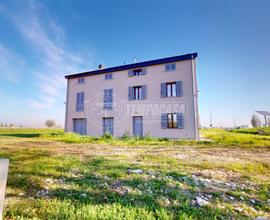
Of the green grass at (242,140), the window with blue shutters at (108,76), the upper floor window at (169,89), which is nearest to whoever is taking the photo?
the green grass at (242,140)

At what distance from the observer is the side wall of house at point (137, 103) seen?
39.7 ft

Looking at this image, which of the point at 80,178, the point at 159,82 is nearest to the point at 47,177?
the point at 80,178

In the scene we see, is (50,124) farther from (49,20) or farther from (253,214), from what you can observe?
(253,214)

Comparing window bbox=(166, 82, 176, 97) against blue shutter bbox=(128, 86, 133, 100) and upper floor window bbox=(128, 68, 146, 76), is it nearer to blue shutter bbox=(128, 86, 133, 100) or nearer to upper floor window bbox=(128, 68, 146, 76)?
upper floor window bbox=(128, 68, 146, 76)

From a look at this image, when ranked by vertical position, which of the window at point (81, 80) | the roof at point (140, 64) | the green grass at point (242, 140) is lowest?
the green grass at point (242, 140)

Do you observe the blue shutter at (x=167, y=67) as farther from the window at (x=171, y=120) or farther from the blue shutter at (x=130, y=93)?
the window at (x=171, y=120)

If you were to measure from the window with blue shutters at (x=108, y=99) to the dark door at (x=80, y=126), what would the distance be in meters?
3.08

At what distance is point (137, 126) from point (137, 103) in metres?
2.13

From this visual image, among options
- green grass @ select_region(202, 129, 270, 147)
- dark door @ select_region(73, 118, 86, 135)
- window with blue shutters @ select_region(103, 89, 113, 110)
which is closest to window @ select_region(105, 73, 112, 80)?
window with blue shutters @ select_region(103, 89, 113, 110)

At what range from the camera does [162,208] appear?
5.99ft

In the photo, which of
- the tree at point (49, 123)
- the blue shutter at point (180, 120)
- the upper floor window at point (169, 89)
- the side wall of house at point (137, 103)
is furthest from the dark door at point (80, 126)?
the tree at point (49, 123)

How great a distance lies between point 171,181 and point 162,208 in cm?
96

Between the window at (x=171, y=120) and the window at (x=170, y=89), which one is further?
the window at (x=170, y=89)

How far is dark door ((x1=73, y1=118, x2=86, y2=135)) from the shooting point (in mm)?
15703
